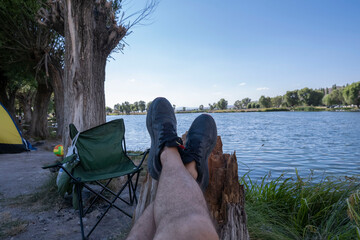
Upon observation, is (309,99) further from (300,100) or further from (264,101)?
(264,101)

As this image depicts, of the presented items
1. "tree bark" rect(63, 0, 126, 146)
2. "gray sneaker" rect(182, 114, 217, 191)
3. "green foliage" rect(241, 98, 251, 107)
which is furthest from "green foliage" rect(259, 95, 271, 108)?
"gray sneaker" rect(182, 114, 217, 191)

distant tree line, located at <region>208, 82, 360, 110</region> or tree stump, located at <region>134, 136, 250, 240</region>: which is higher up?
distant tree line, located at <region>208, 82, 360, 110</region>

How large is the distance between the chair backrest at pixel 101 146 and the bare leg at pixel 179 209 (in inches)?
62.4

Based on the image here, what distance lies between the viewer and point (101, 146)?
2814mm

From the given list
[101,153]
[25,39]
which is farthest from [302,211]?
[25,39]

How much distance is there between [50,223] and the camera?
237 centimetres

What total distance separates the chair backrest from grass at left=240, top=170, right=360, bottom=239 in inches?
61.3

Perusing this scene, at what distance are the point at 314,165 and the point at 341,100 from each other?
251 feet

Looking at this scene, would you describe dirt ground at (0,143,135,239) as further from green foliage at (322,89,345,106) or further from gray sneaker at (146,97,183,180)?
green foliage at (322,89,345,106)

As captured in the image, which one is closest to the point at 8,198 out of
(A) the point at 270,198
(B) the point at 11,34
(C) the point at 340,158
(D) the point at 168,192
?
(D) the point at 168,192

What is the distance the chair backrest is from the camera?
2.70m

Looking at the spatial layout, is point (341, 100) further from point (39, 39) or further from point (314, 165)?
point (39, 39)

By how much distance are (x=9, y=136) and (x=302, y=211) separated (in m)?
7.26

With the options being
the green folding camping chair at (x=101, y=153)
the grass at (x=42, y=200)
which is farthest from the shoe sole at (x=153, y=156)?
the grass at (x=42, y=200)
